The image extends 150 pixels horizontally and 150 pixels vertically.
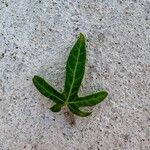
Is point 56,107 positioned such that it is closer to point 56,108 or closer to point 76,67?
point 56,108

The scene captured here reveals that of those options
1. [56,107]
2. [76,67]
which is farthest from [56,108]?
[76,67]

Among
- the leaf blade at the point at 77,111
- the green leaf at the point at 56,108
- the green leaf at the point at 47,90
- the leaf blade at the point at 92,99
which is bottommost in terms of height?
the leaf blade at the point at 77,111

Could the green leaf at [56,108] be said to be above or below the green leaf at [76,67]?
below

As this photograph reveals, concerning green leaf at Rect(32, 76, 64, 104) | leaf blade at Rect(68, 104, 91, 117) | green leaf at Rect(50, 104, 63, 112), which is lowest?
leaf blade at Rect(68, 104, 91, 117)

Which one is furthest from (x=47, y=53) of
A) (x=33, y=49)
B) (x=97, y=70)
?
(x=97, y=70)

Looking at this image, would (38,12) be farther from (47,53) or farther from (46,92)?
(46,92)
